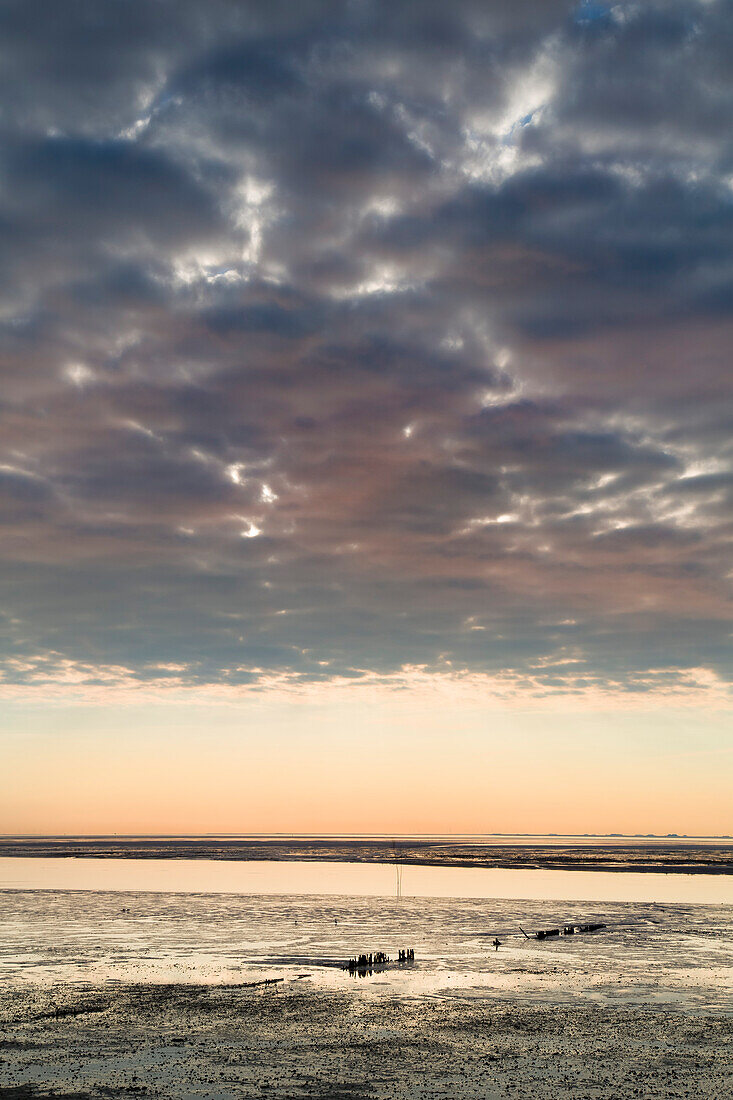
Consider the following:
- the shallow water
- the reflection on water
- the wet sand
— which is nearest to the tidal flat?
the wet sand

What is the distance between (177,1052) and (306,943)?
22.1m

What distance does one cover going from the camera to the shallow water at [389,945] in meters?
33.3

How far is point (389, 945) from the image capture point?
43.7 meters

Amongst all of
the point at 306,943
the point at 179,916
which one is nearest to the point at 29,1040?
the point at 306,943

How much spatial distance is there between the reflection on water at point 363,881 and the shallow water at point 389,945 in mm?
8399

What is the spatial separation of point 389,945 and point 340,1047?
21128mm

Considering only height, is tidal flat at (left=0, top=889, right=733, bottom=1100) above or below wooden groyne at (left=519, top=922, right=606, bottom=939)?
above

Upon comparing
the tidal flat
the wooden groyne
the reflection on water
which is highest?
the tidal flat

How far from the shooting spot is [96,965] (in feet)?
120

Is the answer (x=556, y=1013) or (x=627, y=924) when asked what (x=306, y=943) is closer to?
(x=556, y=1013)

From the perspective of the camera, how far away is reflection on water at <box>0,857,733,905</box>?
245 ft

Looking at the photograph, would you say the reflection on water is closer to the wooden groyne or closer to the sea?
the sea

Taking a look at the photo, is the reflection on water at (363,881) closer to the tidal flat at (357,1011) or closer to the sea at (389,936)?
the sea at (389,936)

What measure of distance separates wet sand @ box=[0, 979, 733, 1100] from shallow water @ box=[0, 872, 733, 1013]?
3033 mm
